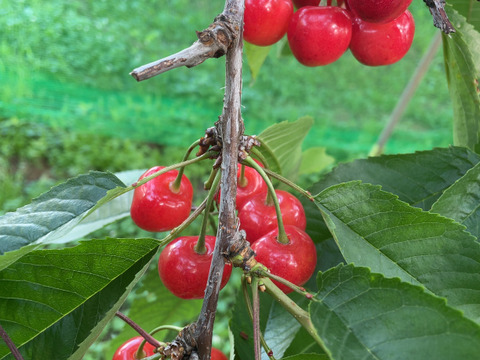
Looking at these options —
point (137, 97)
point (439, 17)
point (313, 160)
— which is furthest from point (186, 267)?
point (137, 97)

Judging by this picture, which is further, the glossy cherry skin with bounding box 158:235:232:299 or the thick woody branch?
the glossy cherry skin with bounding box 158:235:232:299

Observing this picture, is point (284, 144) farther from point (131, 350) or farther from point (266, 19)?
point (131, 350)

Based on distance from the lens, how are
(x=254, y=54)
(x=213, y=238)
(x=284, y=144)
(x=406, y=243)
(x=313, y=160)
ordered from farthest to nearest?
(x=313, y=160)
(x=254, y=54)
(x=284, y=144)
(x=213, y=238)
(x=406, y=243)

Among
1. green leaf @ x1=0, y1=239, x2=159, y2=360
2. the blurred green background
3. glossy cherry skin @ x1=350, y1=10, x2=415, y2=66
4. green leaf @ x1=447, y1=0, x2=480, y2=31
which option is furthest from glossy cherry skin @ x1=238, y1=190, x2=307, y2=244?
the blurred green background

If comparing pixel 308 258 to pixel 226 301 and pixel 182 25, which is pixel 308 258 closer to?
pixel 226 301

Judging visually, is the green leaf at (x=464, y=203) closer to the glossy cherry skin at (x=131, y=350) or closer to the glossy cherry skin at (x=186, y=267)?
the glossy cherry skin at (x=186, y=267)

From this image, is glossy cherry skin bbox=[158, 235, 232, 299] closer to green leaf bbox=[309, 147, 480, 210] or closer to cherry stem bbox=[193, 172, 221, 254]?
cherry stem bbox=[193, 172, 221, 254]

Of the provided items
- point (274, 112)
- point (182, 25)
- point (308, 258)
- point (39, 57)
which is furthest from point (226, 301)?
point (182, 25)
